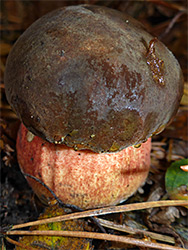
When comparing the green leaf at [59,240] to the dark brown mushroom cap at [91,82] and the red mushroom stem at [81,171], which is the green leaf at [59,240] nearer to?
the red mushroom stem at [81,171]

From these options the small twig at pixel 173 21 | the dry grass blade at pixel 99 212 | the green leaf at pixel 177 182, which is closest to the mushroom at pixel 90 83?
the dry grass blade at pixel 99 212

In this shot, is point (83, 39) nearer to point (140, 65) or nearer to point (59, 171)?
point (140, 65)

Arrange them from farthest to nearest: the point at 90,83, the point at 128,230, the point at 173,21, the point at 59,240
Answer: the point at 173,21
the point at 128,230
the point at 59,240
the point at 90,83

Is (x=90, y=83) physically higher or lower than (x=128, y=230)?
higher

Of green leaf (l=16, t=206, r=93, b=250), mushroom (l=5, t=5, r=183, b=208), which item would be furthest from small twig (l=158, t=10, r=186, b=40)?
green leaf (l=16, t=206, r=93, b=250)

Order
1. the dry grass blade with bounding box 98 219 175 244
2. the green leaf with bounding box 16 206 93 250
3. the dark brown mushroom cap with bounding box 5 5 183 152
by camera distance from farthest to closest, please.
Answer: the dry grass blade with bounding box 98 219 175 244
the green leaf with bounding box 16 206 93 250
the dark brown mushroom cap with bounding box 5 5 183 152

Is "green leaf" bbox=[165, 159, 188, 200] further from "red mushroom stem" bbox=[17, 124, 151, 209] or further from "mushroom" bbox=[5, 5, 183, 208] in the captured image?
"mushroom" bbox=[5, 5, 183, 208]

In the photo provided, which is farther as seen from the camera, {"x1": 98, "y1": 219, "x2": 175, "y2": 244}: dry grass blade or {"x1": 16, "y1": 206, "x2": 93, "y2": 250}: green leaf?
{"x1": 98, "y1": 219, "x2": 175, "y2": 244}: dry grass blade

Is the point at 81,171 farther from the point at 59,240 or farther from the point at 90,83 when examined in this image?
the point at 90,83

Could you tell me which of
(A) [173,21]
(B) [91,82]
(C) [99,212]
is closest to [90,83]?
(B) [91,82]
